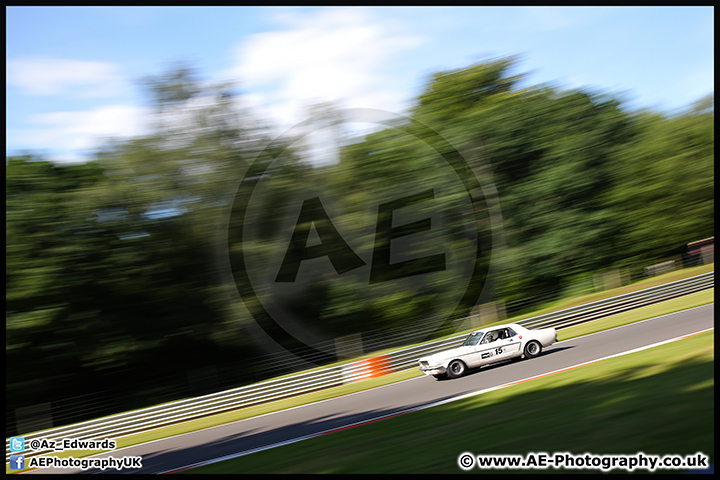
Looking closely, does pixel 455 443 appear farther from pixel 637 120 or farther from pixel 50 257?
pixel 637 120

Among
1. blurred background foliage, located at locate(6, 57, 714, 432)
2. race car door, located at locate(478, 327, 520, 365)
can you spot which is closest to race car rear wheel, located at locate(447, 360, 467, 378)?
race car door, located at locate(478, 327, 520, 365)

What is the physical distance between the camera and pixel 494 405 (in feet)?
30.5

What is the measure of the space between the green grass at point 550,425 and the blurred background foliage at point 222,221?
18.1 m

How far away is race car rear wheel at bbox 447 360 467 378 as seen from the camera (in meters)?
13.9

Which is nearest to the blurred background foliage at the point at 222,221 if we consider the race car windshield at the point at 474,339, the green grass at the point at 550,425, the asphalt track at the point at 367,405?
the asphalt track at the point at 367,405

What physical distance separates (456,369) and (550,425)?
6.71 m

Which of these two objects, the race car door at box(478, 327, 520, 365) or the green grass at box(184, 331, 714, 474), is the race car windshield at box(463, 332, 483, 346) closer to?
the race car door at box(478, 327, 520, 365)

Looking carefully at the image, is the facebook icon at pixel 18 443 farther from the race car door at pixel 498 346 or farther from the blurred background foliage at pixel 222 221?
the race car door at pixel 498 346

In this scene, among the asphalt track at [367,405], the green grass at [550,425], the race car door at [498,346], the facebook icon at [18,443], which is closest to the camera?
the green grass at [550,425]

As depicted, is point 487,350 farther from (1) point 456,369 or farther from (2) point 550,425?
(2) point 550,425

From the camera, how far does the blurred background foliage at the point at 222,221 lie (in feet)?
80.1

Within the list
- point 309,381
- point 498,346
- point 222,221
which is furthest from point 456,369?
point 222,221

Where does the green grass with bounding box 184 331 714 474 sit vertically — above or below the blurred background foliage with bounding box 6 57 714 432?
below

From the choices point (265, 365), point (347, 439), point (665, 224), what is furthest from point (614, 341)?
point (665, 224)
